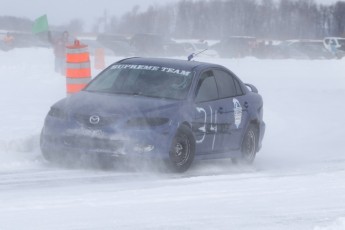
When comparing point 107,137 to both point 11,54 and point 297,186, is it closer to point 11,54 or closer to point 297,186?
point 297,186

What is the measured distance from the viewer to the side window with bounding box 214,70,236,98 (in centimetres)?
1069

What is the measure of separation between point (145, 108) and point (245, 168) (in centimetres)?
193

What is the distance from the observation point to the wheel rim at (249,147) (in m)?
11.0

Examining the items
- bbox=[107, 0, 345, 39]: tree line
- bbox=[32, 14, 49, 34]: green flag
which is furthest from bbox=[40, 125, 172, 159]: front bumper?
bbox=[32, 14, 49, 34]: green flag

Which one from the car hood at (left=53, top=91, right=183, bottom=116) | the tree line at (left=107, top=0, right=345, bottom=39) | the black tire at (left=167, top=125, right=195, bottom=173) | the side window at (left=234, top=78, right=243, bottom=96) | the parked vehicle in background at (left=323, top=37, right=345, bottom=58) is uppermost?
the car hood at (left=53, top=91, right=183, bottom=116)

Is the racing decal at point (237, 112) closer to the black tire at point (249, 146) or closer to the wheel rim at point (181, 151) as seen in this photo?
the black tire at point (249, 146)

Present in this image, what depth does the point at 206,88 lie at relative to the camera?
10.3 metres

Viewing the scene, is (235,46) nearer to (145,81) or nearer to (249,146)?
(249,146)

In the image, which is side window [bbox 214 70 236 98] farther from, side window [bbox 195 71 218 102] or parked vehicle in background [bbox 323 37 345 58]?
parked vehicle in background [bbox 323 37 345 58]

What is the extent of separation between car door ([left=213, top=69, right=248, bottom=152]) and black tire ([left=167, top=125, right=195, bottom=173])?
2.58 feet

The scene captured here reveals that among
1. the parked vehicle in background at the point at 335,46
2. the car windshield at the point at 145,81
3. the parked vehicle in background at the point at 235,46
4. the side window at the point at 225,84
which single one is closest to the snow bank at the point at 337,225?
the car windshield at the point at 145,81

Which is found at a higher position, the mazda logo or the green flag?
the mazda logo

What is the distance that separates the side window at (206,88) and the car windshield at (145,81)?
6.3 inches

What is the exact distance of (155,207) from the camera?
6801 mm
